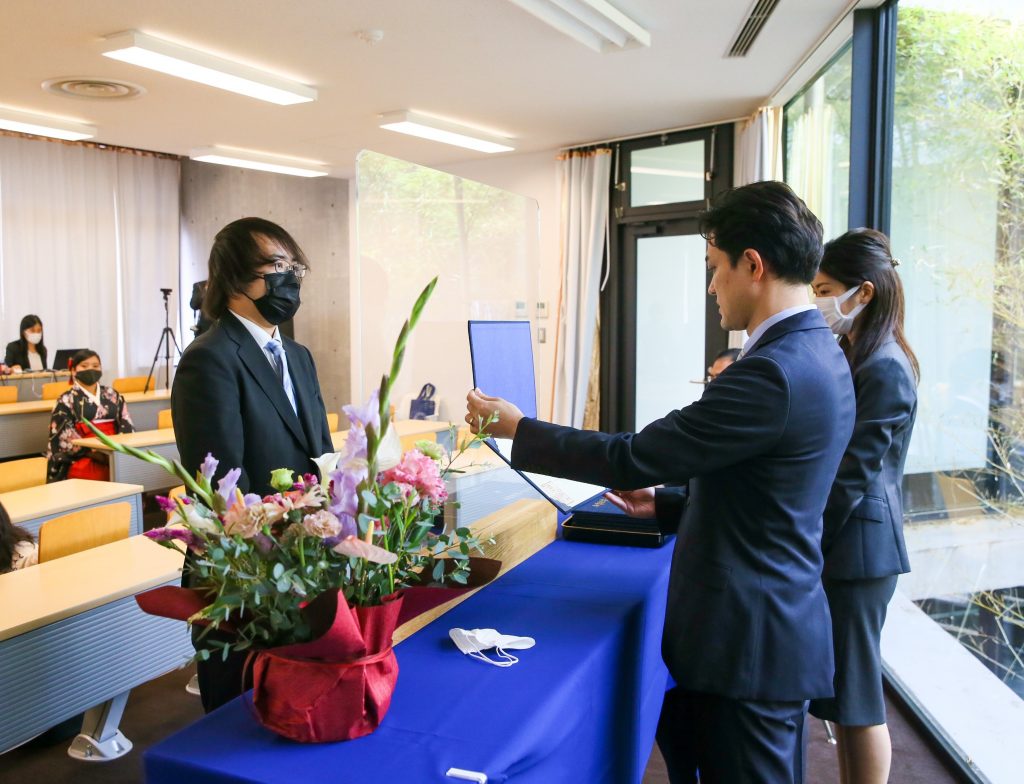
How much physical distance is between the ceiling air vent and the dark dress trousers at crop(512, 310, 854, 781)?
10.1 feet

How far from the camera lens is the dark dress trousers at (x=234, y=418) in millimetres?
1718

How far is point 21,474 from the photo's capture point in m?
4.14

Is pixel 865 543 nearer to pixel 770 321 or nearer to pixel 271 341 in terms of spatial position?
pixel 770 321

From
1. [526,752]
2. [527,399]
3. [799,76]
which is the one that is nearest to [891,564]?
[527,399]

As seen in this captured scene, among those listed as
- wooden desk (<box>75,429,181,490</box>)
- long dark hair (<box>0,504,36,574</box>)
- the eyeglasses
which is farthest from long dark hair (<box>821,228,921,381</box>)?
wooden desk (<box>75,429,181,490</box>)

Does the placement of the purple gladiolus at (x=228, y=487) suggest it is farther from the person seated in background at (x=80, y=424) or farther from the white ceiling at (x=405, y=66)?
the person seated in background at (x=80, y=424)

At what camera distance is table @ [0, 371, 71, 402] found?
741 centimetres

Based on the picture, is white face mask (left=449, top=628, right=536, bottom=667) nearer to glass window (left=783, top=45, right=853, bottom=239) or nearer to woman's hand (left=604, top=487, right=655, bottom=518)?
woman's hand (left=604, top=487, right=655, bottom=518)

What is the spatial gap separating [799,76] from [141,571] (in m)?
4.61

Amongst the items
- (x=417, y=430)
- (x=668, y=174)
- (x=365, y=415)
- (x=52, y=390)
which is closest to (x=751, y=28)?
(x=668, y=174)

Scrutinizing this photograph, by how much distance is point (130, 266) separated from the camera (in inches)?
362

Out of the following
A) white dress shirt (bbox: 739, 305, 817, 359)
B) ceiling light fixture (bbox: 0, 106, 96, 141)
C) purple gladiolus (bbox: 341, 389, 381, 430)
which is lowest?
purple gladiolus (bbox: 341, 389, 381, 430)

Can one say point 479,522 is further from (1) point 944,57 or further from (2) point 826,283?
(1) point 944,57

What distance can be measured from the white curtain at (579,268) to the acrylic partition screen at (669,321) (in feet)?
1.36
